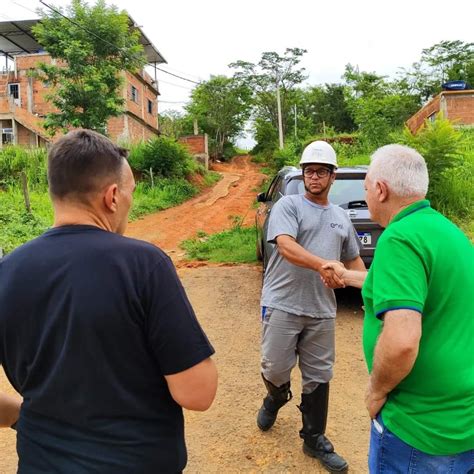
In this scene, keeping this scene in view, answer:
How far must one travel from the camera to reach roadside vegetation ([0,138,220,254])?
37.8ft

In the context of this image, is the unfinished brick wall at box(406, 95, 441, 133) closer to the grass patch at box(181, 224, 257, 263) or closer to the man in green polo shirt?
the grass patch at box(181, 224, 257, 263)

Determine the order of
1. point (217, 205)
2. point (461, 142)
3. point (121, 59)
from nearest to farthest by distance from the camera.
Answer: point (461, 142) < point (217, 205) < point (121, 59)

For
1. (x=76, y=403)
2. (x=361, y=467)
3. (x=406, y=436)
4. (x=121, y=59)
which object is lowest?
(x=361, y=467)

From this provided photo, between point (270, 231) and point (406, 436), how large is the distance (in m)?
1.56

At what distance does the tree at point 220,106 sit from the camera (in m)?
39.2

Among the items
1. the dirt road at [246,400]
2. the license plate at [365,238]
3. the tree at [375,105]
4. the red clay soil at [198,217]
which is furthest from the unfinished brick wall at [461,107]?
the license plate at [365,238]

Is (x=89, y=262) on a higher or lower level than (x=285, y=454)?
higher

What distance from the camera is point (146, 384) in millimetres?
1264

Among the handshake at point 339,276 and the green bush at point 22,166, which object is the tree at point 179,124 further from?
the handshake at point 339,276

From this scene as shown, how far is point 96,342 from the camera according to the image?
1.21 m

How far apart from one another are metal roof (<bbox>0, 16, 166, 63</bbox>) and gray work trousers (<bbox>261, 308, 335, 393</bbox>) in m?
28.0

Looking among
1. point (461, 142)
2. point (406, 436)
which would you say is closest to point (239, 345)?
point (406, 436)

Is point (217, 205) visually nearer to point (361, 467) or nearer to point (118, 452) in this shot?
point (361, 467)

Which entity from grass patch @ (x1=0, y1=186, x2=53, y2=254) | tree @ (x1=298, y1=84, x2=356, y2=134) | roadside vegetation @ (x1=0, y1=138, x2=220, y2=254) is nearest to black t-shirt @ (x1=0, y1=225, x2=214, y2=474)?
grass patch @ (x1=0, y1=186, x2=53, y2=254)
